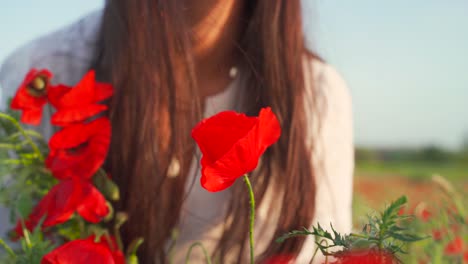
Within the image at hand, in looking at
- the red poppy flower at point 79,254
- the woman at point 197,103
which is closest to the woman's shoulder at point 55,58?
the woman at point 197,103

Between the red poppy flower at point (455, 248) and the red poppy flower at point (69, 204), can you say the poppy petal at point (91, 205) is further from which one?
the red poppy flower at point (455, 248)

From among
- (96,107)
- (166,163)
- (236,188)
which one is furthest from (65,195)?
(236,188)

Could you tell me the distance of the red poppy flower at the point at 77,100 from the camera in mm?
584

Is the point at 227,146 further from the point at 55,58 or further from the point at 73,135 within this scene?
the point at 55,58

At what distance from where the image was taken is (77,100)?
0.60 metres

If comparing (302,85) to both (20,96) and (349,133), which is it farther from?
(20,96)

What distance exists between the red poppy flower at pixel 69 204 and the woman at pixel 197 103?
188 mm

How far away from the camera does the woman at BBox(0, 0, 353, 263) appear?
2.62 ft

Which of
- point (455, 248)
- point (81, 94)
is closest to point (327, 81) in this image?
point (455, 248)

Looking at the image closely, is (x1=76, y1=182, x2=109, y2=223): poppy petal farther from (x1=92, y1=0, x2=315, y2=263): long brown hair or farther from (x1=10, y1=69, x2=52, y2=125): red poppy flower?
(x1=92, y1=0, x2=315, y2=263): long brown hair

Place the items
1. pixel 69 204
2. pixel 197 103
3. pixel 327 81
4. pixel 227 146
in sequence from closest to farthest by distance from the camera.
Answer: pixel 227 146, pixel 69 204, pixel 197 103, pixel 327 81

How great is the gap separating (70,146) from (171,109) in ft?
0.86

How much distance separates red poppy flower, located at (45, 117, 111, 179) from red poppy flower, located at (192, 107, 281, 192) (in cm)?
27

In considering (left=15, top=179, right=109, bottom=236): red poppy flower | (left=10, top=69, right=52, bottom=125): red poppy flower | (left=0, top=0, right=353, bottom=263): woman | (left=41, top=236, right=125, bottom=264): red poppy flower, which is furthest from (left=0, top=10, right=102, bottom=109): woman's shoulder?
(left=41, top=236, right=125, bottom=264): red poppy flower
